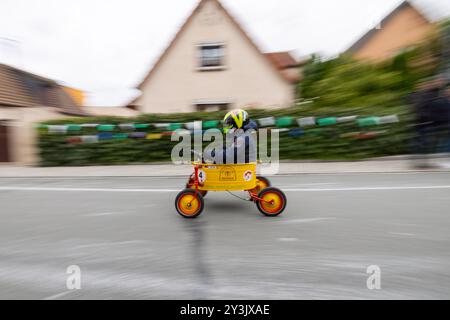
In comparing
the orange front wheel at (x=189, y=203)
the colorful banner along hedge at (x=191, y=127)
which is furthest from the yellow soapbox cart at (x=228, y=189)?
the colorful banner along hedge at (x=191, y=127)

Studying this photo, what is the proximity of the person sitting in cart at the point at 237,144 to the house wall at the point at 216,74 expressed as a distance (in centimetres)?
1173

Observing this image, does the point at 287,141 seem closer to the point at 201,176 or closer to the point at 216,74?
the point at 201,176

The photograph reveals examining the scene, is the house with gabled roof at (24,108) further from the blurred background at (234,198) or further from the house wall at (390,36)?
the house wall at (390,36)

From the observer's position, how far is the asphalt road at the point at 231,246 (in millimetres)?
2561

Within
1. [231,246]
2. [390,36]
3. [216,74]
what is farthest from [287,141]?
[390,36]

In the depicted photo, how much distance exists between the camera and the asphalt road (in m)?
2.56

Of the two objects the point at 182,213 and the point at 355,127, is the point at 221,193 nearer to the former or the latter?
the point at 182,213

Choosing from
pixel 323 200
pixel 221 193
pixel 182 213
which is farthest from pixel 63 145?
pixel 323 200

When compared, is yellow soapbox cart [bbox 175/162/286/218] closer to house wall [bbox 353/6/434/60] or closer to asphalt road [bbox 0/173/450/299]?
asphalt road [bbox 0/173/450/299]

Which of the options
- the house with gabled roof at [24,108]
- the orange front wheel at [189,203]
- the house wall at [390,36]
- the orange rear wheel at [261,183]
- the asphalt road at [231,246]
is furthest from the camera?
the house wall at [390,36]

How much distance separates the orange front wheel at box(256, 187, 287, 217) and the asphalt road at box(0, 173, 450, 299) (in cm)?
15

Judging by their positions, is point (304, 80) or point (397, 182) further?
point (304, 80)
